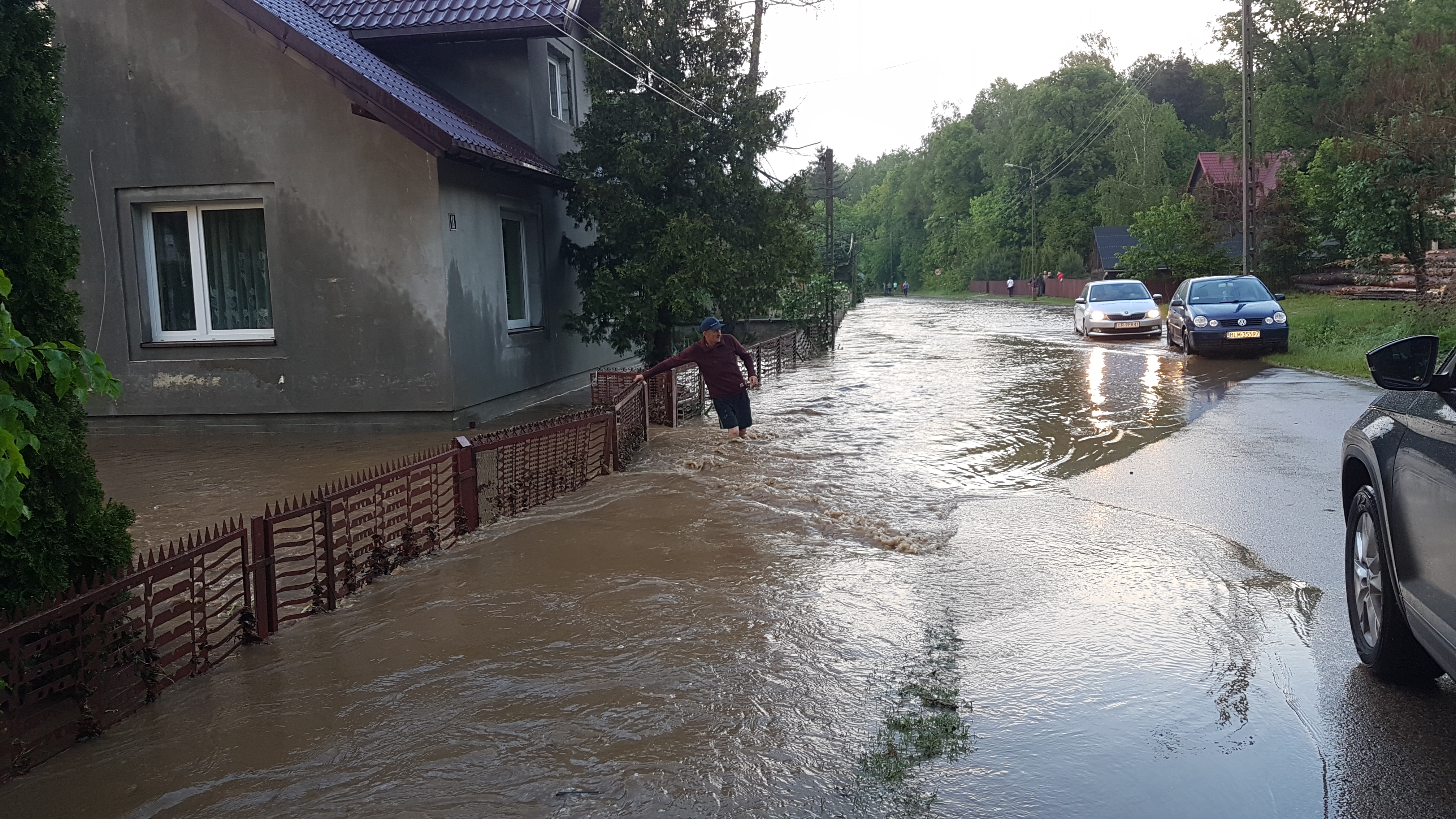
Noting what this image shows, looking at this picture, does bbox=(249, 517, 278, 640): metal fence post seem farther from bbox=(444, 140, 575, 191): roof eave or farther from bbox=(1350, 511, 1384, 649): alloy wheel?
bbox=(444, 140, 575, 191): roof eave

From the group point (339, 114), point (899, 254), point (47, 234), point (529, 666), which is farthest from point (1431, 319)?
point (899, 254)

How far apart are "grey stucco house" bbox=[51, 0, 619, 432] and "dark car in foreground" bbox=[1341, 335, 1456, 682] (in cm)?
1050

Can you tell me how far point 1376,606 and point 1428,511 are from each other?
97 centimetres

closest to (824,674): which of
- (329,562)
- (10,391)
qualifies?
(329,562)

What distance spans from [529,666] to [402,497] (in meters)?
2.47

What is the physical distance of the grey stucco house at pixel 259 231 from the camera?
44.1 feet

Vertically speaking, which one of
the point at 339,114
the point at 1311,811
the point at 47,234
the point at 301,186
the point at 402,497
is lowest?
the point at 1311,811

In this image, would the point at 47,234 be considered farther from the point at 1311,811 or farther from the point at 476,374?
the point at 476,374

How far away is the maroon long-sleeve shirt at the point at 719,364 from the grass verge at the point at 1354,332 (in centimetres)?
1041

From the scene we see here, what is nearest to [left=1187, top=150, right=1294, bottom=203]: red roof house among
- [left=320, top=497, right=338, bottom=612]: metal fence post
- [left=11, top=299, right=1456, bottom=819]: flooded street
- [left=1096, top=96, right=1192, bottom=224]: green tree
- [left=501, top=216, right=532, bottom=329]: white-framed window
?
[left=1096, top=96, right=1192, bottom=224]: green tree

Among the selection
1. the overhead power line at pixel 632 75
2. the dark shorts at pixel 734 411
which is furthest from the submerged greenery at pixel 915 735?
the overhead power line at pixel 632 75

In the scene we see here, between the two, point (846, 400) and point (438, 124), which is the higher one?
point (438, 124)

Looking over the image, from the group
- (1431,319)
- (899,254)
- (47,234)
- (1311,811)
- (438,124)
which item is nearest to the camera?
(1311,811)

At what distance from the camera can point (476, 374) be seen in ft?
47.2
